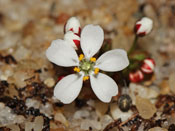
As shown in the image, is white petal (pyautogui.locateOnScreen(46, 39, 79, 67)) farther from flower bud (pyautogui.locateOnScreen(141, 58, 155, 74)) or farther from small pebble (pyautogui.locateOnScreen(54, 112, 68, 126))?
flower bud (pyautogui.locateOnScreen(141, 58, 155, 74))

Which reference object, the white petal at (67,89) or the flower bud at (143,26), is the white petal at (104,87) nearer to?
the white petal at (67,89)

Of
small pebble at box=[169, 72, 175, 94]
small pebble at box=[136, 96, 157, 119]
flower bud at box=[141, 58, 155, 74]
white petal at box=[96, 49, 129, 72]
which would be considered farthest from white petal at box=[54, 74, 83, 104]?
small pebble at box=[169, 72, 175, 94]

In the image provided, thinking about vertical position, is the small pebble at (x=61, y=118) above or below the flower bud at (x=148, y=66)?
below

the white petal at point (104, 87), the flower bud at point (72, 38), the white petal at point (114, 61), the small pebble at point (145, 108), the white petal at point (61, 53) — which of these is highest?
the flower bud at point (72, 38)

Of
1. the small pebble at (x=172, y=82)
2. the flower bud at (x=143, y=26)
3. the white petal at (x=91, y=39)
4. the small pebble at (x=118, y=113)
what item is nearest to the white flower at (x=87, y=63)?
the white petal at (x=91, y=39)

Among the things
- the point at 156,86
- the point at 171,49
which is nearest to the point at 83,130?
the point at 156,86

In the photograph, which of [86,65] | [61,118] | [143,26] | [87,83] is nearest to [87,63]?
[86,65]
